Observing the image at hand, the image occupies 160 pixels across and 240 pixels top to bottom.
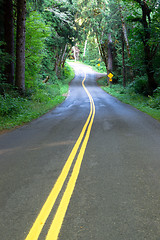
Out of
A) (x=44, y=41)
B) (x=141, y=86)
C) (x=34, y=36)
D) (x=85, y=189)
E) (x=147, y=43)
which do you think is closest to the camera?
(x=85, y=189)

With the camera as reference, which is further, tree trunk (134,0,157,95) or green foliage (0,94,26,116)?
tree trunk (134,0,157,95)

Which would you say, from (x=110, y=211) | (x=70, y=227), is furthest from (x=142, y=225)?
(x=70, y=227)

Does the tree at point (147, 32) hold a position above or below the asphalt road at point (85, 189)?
above

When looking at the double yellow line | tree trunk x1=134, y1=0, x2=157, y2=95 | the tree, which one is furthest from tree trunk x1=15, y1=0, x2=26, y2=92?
the double yellow line

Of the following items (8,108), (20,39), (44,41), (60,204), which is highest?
(44,41)

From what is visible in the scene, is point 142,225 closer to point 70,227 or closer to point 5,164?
point 70,227

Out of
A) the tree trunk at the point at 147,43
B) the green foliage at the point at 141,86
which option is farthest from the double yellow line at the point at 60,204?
the green foliage at the point at 141,86

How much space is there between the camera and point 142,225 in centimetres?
287

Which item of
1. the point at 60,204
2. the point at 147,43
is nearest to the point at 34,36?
the point at 147,43

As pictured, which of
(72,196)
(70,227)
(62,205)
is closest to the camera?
(70,227)

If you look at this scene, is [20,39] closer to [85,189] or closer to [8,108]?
[8,108]

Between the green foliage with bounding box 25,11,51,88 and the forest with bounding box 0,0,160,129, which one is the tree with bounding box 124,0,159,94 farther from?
the green foliage with bounding box 25,11,51,88

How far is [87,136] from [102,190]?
4231 millimetres

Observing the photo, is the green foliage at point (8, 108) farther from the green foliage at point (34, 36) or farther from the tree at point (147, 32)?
the tree at point (147, 32)
